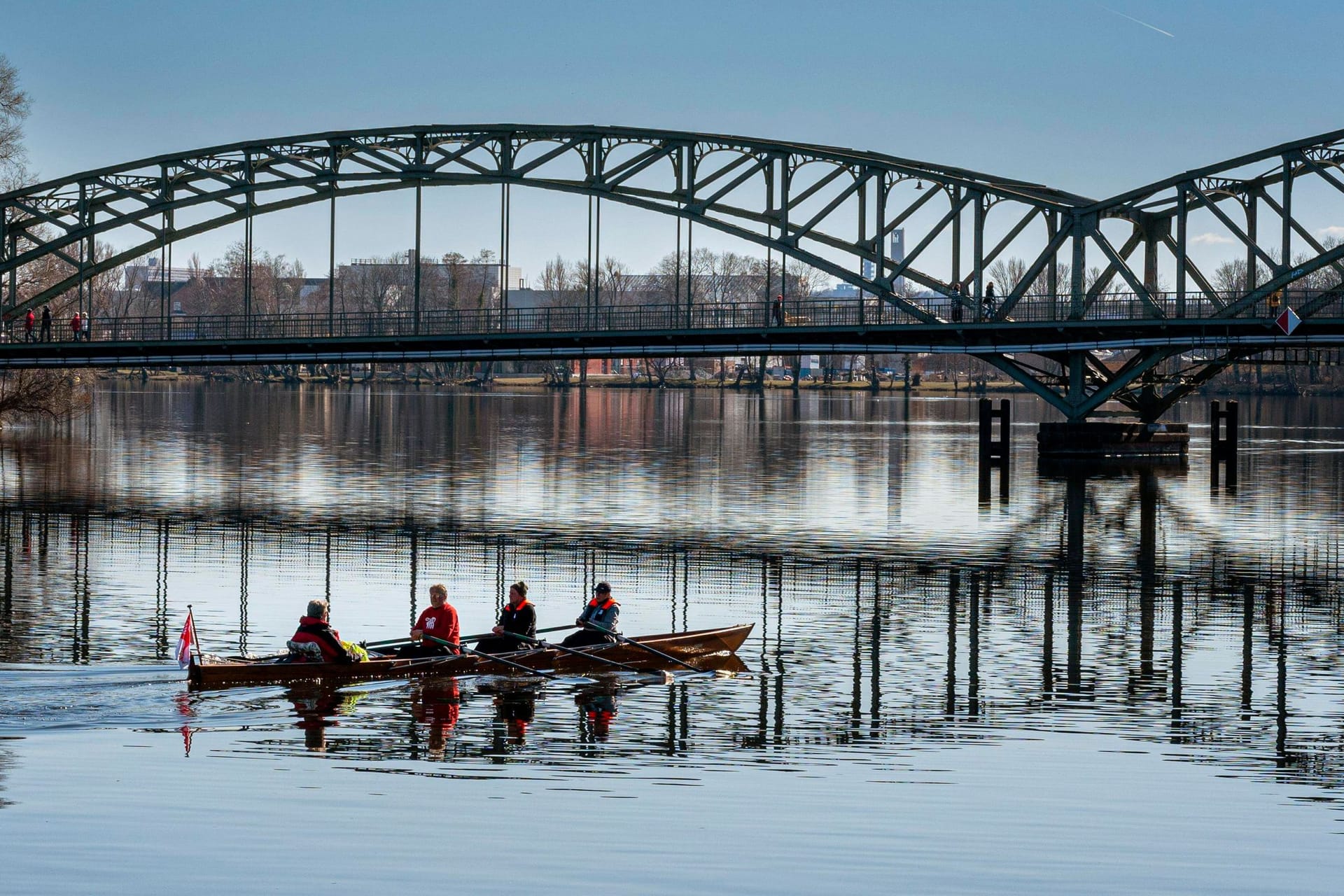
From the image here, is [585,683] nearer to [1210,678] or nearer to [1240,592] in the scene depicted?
[1210,678]

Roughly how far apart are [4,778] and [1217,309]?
184 feet

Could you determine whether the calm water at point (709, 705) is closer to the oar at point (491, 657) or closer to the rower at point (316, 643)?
the oar at point (491, 657)

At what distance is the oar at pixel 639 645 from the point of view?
23.6 metres

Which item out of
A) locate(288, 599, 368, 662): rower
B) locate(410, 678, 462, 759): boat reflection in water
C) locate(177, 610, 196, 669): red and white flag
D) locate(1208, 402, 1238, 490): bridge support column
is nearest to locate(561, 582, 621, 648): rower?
locate(410, 678, 462, 759): boat reflection in water

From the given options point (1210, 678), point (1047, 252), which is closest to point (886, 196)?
point (1047, 252)

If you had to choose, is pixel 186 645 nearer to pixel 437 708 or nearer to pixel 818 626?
pixel 437 708

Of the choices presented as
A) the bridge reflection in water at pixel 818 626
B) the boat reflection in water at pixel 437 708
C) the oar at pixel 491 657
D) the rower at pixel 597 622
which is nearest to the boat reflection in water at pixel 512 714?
the bridge reflection in water at pixel 818 626

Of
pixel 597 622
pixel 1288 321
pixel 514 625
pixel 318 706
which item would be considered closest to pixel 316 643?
pixel 318 706

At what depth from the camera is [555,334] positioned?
2520 inches

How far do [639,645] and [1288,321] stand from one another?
43.6m

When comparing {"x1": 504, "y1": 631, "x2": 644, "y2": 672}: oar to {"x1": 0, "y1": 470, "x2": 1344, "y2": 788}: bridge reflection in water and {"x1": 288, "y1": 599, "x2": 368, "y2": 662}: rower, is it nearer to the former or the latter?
{"x1": 0, "y1": 470, "x2": 1344, "y2": 788}: bridge reflection in water

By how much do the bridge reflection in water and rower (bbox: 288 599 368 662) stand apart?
1.38 ft

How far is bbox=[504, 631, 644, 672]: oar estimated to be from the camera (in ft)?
76.2

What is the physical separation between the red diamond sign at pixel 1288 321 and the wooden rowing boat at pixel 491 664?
1617 inches
